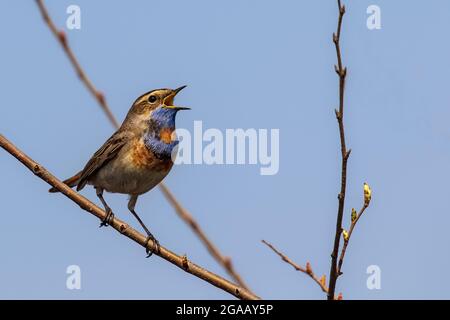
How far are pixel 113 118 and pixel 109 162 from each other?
538 cm

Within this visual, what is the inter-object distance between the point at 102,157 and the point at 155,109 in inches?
41.0

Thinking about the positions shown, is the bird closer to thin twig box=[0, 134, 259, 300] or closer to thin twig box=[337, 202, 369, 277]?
thin twig box=[0, 134, 259, 300]

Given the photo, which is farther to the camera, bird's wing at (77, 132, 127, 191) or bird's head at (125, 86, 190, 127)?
bird's head at (125, 86, 190, 127)

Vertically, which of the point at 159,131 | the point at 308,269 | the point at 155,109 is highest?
the point at 155,109

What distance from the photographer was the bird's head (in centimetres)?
1012

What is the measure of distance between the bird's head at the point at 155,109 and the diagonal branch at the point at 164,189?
Answer: 16.2ft

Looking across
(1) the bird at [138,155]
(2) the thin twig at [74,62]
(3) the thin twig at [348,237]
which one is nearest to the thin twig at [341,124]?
(3) the thin twig at [348,237]

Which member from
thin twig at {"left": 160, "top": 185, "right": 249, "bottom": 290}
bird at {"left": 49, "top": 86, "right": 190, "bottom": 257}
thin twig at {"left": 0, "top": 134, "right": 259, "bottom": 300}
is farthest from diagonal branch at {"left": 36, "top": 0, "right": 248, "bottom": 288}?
bird at {"left": 49, "top": 86, "right": 190, "bottom": 257}

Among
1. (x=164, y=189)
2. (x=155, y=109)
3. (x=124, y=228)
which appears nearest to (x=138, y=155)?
(x=155, y=109)

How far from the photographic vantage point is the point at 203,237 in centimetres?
445

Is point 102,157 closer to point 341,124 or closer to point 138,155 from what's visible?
point 138,155

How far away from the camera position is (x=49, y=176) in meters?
6.51

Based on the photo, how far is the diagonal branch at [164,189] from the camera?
4.40 metres
